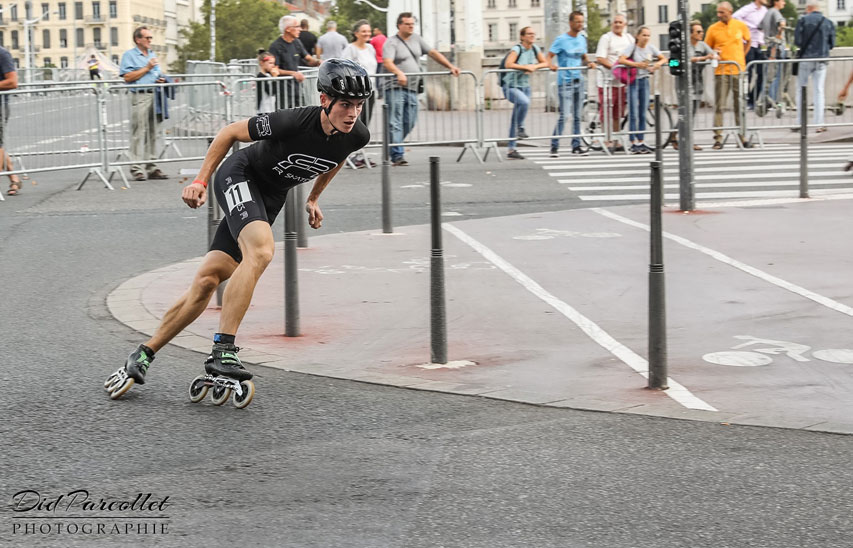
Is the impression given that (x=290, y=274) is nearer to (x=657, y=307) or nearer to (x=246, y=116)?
(x=657, y=307)

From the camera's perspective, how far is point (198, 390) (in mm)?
6547

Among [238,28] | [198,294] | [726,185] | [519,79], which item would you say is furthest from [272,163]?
[238,28]

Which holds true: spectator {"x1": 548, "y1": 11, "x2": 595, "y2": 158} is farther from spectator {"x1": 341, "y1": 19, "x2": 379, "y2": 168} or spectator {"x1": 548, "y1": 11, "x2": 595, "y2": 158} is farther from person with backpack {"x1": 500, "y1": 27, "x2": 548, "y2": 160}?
spectator {"x1": 341, "y1": 19, "x2": 379, "y2": 168}

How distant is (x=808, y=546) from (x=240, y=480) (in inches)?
83.9

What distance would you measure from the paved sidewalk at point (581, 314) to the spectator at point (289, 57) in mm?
6750

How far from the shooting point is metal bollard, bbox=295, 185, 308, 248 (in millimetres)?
10134

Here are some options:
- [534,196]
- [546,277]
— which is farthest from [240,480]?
[534,196]

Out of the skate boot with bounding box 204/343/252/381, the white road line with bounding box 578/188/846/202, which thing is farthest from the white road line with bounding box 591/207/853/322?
the skate boot with bounding box 204/343/252/381

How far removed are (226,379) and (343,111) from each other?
1420 mm

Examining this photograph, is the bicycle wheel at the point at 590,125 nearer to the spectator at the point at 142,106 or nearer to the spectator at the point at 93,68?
the spectator at the point at 142,106

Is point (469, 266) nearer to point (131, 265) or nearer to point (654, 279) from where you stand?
point (131, 265)

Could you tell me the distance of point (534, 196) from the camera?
16.3 m

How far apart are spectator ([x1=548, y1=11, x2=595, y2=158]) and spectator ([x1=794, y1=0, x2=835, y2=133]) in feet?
12.3

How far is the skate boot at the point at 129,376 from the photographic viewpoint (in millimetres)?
6621
